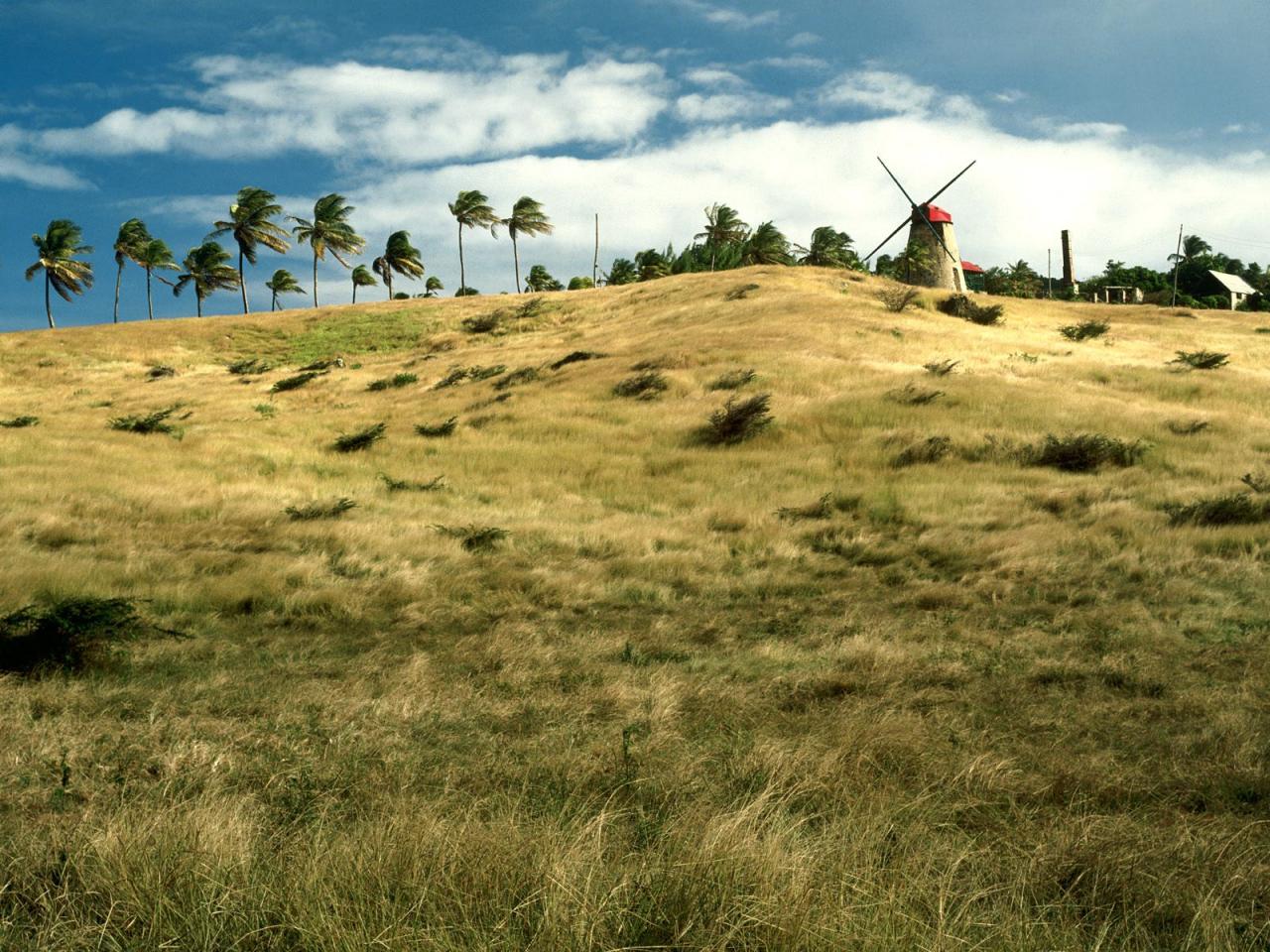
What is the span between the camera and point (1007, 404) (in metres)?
23.3

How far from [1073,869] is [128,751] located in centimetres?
509

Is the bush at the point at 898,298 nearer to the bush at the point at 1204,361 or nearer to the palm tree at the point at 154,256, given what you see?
the bush at the point at 1204,361

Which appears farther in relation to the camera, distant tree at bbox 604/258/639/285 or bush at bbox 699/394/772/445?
distant tree at bbox 604/258/639/285

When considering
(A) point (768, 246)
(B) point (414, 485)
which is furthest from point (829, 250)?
(B) point (414, 485)

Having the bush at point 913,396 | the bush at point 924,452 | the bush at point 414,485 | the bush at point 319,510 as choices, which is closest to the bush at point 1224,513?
the bush at point 924,452

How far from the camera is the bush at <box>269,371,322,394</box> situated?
4070 centimetres

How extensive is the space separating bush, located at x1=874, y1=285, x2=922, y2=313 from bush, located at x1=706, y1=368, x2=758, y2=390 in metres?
18.2

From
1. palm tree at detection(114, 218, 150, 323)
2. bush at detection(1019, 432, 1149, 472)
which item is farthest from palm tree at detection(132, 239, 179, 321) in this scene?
bush at detection(1019, 432, 1149, 472)

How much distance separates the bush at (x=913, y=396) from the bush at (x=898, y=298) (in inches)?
798

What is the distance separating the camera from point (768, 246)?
8619cm

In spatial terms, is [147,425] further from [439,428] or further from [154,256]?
[154,256]

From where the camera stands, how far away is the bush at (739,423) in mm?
21875

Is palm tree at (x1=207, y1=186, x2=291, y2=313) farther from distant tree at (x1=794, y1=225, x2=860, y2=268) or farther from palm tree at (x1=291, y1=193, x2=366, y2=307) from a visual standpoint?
Answer: distant tree at (x1=794, y1=225, x2=860, y2=268)

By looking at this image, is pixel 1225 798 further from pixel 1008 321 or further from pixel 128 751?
pixel 1008 321
